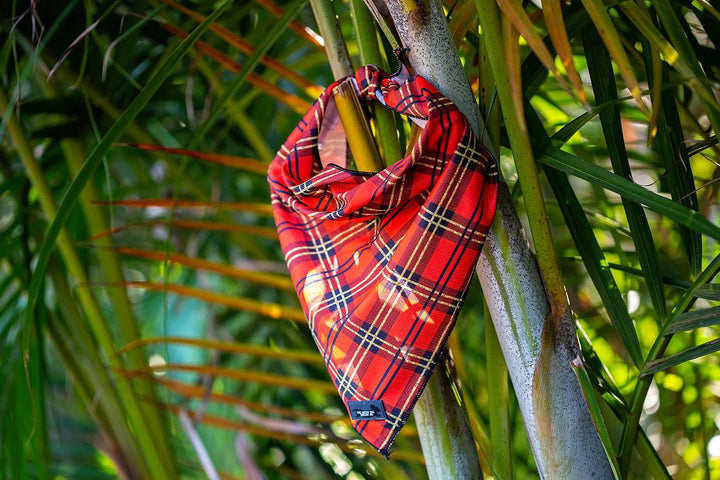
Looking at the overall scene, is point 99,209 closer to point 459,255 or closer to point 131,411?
point 131,411

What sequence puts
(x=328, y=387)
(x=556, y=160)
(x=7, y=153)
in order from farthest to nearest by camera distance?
(x=7, y=153) → (x=328, y=387) → (x=556, y=160)

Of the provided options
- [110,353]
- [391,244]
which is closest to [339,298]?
[391,244]

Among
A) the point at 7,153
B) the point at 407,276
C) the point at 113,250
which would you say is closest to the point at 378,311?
the point at 407,276

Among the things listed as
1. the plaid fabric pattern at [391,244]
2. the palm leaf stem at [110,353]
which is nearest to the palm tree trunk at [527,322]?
the plaid fabric pattern at [391,244]

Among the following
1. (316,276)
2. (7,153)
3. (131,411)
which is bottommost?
(131,411)

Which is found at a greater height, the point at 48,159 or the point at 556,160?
the point at 556,160

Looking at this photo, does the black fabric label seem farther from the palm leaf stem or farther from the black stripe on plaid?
the palm leaf stem

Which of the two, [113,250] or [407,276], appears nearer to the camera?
[407,276]

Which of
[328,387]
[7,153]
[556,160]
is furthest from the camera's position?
[7,153]
